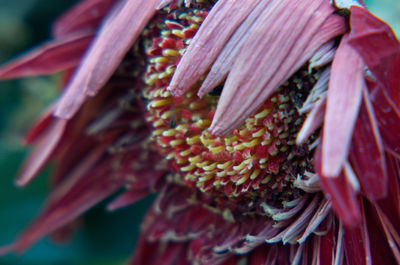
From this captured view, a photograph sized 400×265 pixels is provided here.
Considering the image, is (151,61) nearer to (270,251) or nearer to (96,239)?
(270,251)

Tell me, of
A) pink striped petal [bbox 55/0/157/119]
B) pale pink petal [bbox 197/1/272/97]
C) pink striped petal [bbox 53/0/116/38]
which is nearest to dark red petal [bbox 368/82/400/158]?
pale pink petal [bbox 197/1/272/97]

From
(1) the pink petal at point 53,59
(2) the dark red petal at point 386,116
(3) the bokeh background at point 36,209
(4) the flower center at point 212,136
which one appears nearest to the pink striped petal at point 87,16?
(1) the pink petal at point 53,59

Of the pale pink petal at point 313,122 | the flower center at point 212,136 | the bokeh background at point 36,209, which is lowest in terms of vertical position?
the bokeh background at point 36,209

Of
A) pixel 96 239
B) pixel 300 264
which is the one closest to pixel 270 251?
pixel 300 264

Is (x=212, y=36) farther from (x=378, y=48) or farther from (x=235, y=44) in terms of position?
(x=378, y=48)

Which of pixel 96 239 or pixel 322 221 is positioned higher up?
pixel 322 221

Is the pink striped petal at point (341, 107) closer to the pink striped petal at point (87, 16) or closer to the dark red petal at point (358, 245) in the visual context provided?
the dark red petal at point (358, 245)

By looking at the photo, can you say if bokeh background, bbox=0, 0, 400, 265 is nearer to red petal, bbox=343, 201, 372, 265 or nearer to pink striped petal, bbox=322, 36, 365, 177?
red petal, bbox=343, 201, 372, 265
